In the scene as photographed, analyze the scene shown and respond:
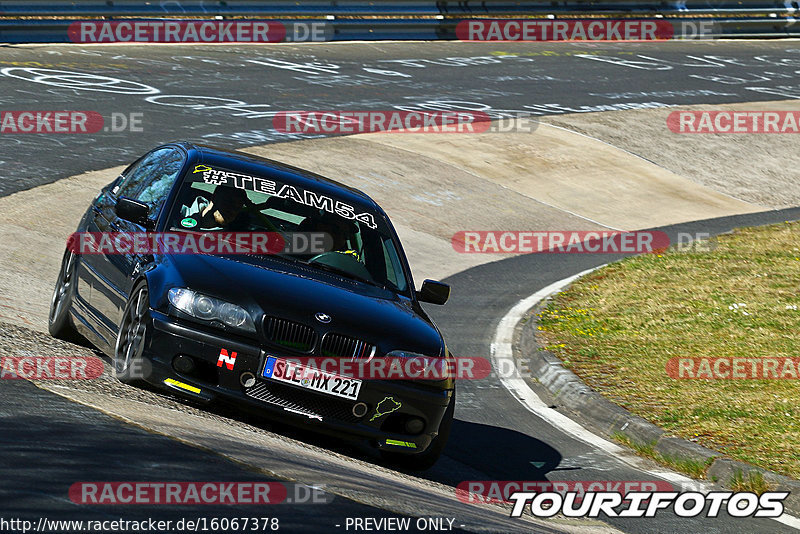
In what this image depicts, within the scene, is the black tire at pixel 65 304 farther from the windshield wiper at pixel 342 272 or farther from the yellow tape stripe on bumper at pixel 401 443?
the yellow tape stripe on bumper at pixel 401 443

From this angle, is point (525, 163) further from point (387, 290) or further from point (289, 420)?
point (289, 420)

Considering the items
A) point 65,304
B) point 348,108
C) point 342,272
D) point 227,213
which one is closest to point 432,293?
point 342,272

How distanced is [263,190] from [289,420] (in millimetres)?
1868

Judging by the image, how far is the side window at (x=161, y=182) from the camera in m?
7.69

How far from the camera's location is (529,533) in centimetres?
560

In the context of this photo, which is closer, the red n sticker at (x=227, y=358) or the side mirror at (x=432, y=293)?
the red n sticker at (x=227, y=358)

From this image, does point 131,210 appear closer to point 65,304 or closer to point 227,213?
point 227,213

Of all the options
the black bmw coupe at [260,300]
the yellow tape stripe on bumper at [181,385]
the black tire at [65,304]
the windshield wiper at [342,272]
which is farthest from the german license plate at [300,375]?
the black tire at [65,304]

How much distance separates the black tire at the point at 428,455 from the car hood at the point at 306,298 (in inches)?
15.9

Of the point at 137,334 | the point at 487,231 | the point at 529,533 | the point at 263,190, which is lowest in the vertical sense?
the point at 487,231

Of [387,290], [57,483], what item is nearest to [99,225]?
[387,290]

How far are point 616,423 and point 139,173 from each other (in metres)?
3.96

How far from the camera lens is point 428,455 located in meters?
6.89

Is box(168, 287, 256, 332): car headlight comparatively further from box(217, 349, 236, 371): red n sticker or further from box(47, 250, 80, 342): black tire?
box(47, 250, 80, 342): black tire
